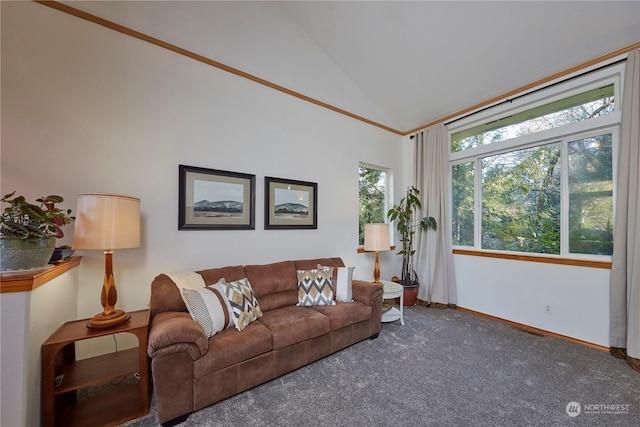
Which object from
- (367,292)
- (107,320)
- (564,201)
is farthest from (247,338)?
(564,201)

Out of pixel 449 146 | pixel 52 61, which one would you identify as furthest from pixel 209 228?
pixel 449 146

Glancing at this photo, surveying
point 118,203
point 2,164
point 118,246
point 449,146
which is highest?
point 449,146

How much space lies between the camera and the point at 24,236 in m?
1.36

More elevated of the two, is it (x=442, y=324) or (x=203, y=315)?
(x=203, y=315)

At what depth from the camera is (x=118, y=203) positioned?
1.67 m

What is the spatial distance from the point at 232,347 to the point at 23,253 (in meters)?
1.30

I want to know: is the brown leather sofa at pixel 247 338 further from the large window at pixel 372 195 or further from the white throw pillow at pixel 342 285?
the large window at pixel 372 195

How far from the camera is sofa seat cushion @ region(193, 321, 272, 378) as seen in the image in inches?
66.4

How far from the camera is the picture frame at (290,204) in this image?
3.01 metres

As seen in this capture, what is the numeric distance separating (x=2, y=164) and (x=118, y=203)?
1013mm

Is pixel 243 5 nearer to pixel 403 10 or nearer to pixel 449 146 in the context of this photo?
pixel 403 10

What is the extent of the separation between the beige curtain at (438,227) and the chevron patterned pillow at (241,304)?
2.82 metres

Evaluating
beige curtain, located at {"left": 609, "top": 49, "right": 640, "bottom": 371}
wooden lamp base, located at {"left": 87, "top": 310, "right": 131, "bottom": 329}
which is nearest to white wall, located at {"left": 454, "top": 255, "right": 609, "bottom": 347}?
beige curtain, located at {"left": 609, "top": 49, "right": 640, "bottom": 371}

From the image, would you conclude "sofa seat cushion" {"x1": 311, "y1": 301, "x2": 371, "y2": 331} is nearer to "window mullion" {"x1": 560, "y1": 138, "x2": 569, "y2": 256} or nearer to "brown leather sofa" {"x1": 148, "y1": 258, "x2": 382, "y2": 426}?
"brown leather sofa" {"x1": 148, "y1": 258, "x2": 382, "y2": 426}
